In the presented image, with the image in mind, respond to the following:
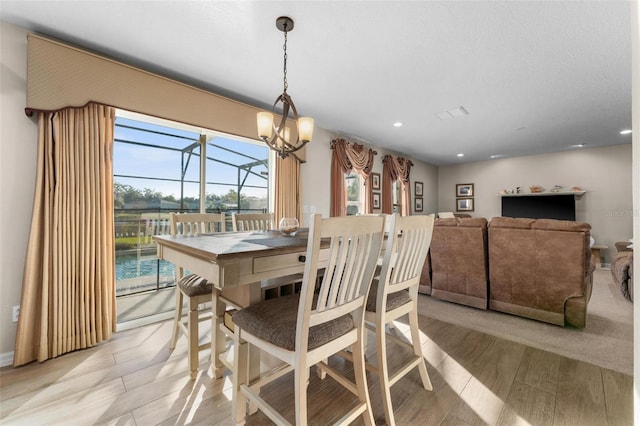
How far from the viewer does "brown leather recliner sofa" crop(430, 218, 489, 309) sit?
2.77m

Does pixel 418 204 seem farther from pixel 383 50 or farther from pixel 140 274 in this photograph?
pixel 140 274

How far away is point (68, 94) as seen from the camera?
197cm

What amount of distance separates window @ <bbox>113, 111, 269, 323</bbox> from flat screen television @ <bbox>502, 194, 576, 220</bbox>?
6083 millimetres

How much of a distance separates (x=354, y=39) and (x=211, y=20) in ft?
3.39

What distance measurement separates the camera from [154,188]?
2752 mm

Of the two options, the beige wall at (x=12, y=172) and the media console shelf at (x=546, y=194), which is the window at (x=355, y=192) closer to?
the media console shelf at (x=546, y=194)

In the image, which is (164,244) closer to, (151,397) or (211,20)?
(151,397)

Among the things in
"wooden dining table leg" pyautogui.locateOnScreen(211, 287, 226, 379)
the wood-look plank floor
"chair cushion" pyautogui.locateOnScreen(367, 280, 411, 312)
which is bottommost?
the wood-look plank floor

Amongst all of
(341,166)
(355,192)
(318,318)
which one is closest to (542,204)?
(355,192)

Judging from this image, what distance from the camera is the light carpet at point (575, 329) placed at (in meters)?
1.93

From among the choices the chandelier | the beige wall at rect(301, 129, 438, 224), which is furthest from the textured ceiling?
the beige wall at rect(301, 129, 438, 224)

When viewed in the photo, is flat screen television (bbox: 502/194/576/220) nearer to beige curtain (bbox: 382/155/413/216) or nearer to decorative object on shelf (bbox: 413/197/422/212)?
decorative object on shelf (bbox: 413/197/422/212)

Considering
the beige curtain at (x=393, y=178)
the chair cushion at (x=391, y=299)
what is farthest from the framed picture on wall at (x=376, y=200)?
the chair cushion at (x=391, y=299)

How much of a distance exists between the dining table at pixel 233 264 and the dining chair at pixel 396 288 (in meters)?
0.36
